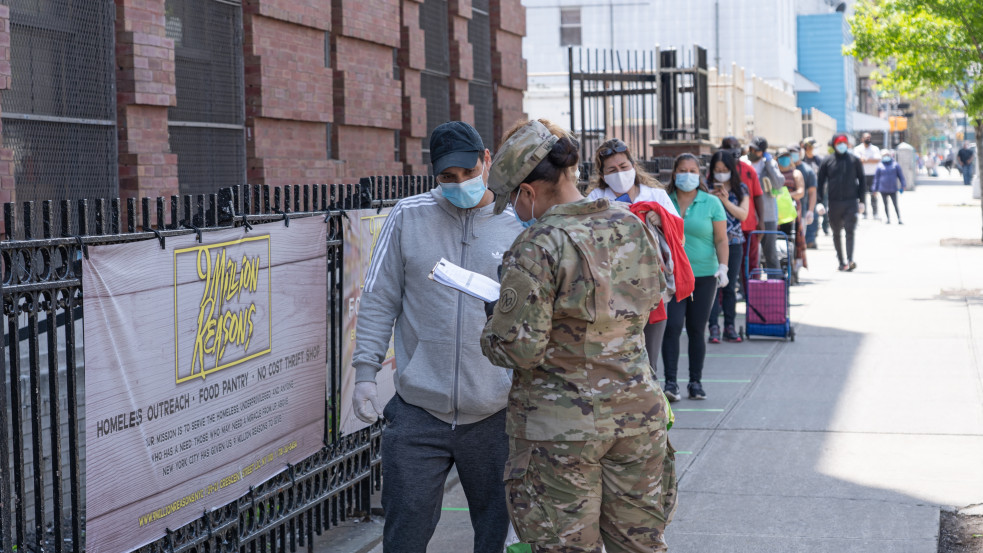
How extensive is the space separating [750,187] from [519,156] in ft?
29.9

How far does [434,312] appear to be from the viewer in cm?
445

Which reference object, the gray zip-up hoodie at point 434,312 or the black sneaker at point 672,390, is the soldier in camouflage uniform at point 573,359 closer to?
the gray zip-up hoodie at point 434,312

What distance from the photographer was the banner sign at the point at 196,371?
4176mm

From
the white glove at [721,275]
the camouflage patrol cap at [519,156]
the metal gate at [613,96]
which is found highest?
the metal gate at [613,96]

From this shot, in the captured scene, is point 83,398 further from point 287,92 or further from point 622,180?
point 287,92

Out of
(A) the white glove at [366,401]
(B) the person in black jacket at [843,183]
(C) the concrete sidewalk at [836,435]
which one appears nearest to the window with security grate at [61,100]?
(C) the concrete sidewalk at [836,435]

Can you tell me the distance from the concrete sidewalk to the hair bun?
9.24 ft

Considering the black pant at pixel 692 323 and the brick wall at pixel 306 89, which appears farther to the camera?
the black pant at pixel 692 323

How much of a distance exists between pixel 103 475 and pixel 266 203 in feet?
5.60

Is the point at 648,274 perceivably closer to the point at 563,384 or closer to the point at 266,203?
the point at 563,384

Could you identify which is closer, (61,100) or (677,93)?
(61,100)

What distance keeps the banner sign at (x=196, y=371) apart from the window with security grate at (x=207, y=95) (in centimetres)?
401

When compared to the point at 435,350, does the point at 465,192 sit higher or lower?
higher

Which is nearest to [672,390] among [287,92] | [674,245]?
[674,245]
